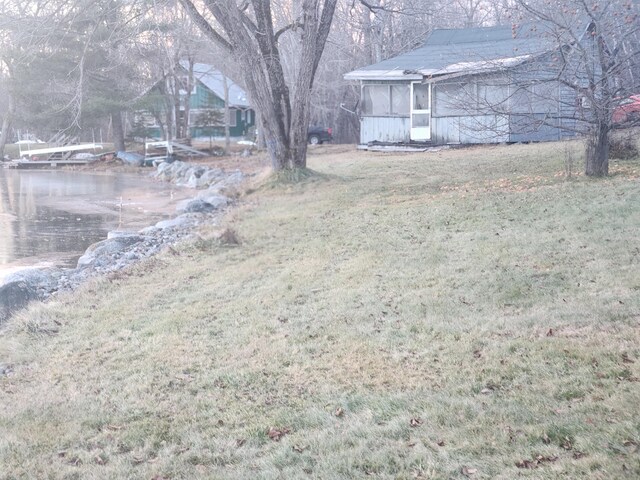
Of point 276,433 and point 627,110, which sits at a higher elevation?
point 627,110

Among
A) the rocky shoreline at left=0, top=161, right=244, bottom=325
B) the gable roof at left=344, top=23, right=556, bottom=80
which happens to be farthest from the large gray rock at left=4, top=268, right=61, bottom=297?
the gable roof at left=344, top=23, right=556, bottom=80

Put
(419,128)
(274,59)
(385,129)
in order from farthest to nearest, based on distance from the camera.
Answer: (385,129) → (419,128) → (274,59)

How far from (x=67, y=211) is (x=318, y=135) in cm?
2022

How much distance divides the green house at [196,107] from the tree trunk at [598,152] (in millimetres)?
31048

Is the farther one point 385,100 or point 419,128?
point 385,100

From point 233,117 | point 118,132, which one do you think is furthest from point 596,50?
point 233,117

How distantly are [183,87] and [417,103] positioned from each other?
67.6 feet

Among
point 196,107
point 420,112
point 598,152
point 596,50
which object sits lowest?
point 598,152

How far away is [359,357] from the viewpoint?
260 inches

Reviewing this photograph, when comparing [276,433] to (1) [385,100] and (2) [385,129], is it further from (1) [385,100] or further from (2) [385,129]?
(1) [385,100]

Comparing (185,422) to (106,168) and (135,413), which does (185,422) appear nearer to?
(135,413)

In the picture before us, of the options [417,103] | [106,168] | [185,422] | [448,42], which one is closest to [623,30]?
[185,422]

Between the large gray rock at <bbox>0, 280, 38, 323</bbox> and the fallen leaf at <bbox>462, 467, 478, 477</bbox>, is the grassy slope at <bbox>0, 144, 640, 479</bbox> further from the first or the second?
the large gray rock at <bbox>0, 280, 38, 323</bbox>

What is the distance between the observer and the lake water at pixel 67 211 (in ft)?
54.8
